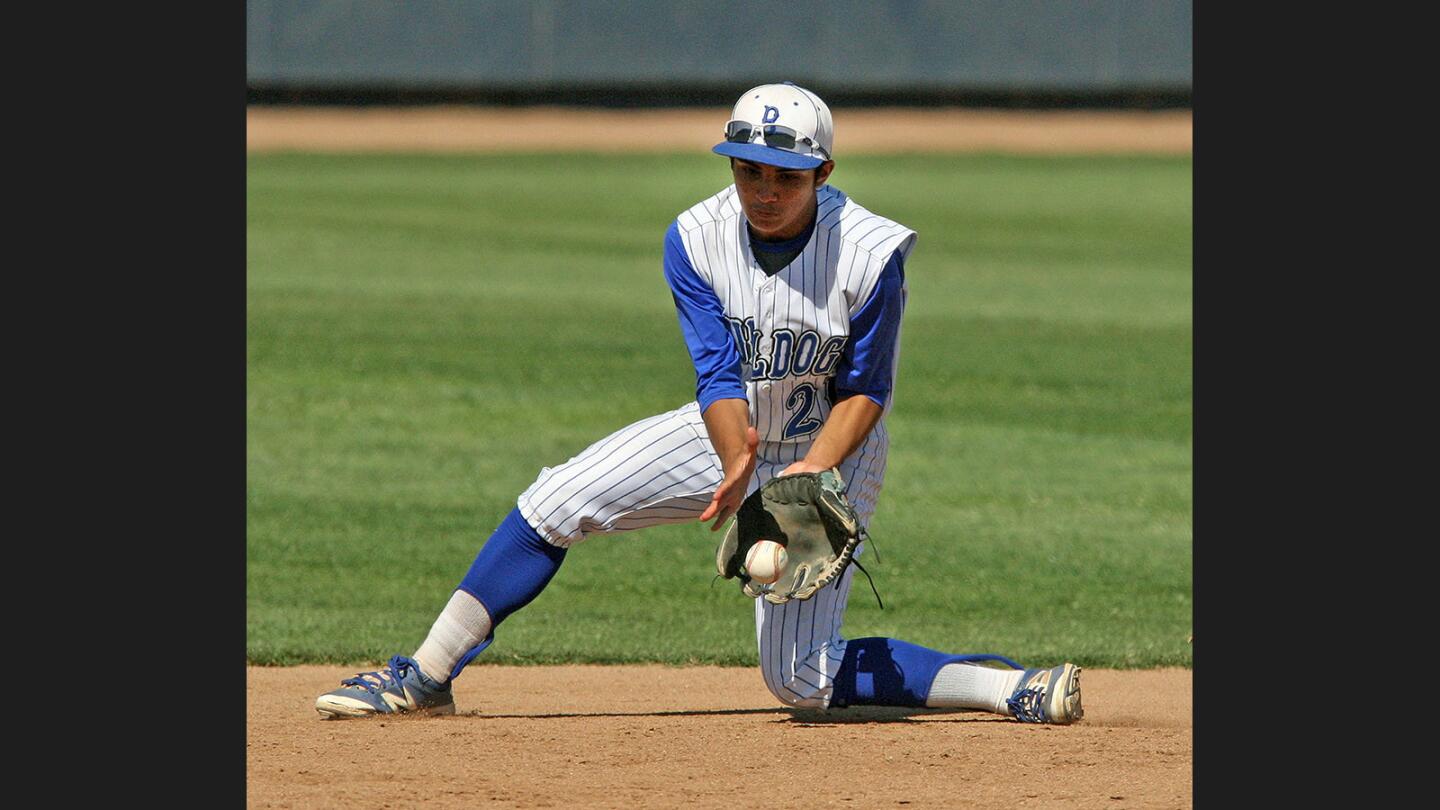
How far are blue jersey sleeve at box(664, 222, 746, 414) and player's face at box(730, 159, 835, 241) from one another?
21 centimetres

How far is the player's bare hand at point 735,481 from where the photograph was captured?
4664 millimetres

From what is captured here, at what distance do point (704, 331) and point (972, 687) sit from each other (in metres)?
1.26

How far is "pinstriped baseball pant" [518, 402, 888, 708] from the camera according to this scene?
4953 millimetres

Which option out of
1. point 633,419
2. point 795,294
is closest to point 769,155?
point 795,294

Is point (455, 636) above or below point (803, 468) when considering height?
below

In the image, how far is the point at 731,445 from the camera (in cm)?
468

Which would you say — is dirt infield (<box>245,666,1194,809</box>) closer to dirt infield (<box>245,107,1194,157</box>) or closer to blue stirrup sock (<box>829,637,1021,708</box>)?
blue stirrup sock (<box>829,637,1021,708</box>)

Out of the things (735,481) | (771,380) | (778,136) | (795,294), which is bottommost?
(735,481)

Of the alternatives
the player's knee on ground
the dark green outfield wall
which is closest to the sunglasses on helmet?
the player's knee on ground

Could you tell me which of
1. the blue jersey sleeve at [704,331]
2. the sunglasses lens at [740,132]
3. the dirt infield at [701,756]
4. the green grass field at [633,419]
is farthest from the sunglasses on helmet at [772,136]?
the green grass field at [633,419]

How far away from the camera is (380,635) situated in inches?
262

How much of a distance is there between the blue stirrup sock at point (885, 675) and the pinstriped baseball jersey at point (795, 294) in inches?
27.9

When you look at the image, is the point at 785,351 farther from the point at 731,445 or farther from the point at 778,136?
the point at 778,136

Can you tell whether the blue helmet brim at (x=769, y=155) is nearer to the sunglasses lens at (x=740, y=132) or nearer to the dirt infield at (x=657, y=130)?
the sunglasses lens at (x=740, y=132)
